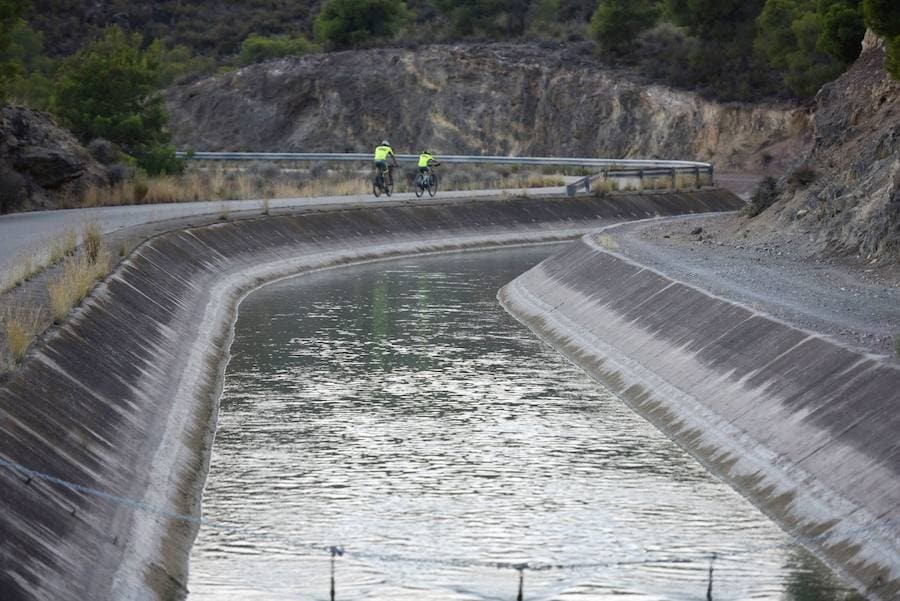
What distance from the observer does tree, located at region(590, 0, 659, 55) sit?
91625 millimetres

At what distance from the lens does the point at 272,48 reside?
10619 cm

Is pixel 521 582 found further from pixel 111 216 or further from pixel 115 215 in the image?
pixel 115 215

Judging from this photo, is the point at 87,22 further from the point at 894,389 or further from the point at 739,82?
the point at 894,389

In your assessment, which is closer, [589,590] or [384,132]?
[589,590]

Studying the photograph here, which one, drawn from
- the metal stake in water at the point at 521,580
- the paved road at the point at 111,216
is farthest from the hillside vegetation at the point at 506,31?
the metal stake in water at the point at 521,580

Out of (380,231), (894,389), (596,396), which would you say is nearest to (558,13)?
(380,231)

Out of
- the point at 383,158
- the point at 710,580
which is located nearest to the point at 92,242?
the point at 710,580

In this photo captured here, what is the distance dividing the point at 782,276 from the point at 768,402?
11754 millimetres

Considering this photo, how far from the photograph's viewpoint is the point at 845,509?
16.1 metres

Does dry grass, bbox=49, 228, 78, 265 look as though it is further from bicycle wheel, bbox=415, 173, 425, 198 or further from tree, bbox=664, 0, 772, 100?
tree, bbox=664, 0, 772, 100

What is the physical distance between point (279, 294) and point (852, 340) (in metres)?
20.0

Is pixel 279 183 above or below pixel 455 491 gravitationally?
above

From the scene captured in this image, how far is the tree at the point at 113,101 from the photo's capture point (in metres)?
55.2

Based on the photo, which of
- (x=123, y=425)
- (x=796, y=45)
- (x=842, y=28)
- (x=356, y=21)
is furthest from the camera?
(x=356, y=21)
